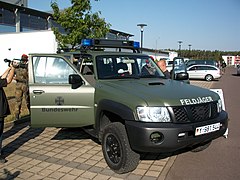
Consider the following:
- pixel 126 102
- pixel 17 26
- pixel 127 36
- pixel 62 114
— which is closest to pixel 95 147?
pixel 62 114

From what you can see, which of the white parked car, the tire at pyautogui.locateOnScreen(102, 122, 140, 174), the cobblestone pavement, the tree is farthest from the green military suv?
the white parked car

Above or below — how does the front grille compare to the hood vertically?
below

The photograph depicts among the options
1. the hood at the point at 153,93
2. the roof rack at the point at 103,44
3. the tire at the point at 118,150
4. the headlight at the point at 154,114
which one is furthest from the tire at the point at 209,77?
the headlight at the point at 154,114

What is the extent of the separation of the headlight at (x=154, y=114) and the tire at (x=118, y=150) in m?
0.47

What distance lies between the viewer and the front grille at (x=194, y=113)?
11.5 feet

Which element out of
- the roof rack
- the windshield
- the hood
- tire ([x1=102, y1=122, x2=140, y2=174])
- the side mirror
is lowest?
tire ([x1=102, y1=122, x2=140, y2=174])

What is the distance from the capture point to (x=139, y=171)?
405cm

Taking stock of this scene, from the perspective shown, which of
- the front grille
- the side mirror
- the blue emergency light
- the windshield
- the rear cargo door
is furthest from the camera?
the blue emergency light

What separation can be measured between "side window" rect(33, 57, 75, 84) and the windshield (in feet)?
1.93

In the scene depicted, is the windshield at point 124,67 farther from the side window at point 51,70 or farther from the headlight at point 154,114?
the headlight at point 154,114

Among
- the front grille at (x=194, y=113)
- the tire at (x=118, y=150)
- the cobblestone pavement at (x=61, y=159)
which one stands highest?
the front grille at (x=194, y=113)

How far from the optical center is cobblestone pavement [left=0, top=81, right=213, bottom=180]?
3.91 meters

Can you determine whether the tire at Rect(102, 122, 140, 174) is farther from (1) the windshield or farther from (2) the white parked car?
(2) the white parked car

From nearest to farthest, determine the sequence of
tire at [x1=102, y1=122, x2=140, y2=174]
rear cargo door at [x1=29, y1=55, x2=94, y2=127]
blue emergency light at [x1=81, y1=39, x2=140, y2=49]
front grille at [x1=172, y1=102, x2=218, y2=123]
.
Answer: front grille at [x1=172, y1=102, x2=218, y2=123], tire at [x1=102, y1=122, x2=140, y2=174], rear cargo door at [x1=29, y1=55, x2=94, y2=127], blue emergency light at [x1=81, y1=39, x2=140, y2=49]
